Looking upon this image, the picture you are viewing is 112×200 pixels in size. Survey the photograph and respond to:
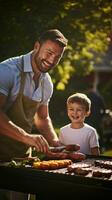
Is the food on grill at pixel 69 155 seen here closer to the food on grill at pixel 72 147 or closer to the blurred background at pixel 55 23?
the food on grill at pixel 72 147

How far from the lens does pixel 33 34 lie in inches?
174

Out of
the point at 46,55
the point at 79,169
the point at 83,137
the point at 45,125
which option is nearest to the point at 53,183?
the point at 79,169

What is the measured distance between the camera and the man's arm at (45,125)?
11.6ft

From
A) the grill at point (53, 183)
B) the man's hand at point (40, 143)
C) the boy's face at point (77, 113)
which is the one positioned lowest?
the grill at point (53, 183)

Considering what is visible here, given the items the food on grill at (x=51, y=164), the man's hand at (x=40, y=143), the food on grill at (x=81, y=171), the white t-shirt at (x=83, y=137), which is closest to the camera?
the food on grill at (x=81, y=171)

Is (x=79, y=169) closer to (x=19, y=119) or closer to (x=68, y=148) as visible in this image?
(x=68, y=148)

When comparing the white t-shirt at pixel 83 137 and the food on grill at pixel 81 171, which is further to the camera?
the white t-shirt at pixel 83 137

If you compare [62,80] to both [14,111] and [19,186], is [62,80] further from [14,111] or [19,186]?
[19,186]

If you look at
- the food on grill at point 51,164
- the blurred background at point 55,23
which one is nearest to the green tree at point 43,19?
the blurred background at point 55,23

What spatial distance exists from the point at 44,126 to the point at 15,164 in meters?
0.73

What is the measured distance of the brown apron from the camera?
336cm

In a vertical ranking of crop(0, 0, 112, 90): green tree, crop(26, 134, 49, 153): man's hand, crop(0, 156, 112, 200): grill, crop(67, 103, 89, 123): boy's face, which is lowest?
crop(0, 156, 112, 200): grill

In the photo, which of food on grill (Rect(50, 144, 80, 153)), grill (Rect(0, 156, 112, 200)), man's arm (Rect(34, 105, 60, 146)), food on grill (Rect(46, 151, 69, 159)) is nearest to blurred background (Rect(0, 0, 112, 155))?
man's arm (Rect(34, 105, 60, 146))

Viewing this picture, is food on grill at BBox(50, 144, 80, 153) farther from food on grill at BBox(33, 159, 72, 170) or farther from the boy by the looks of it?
food on grill at BBox(33, 159, 72, 170)
